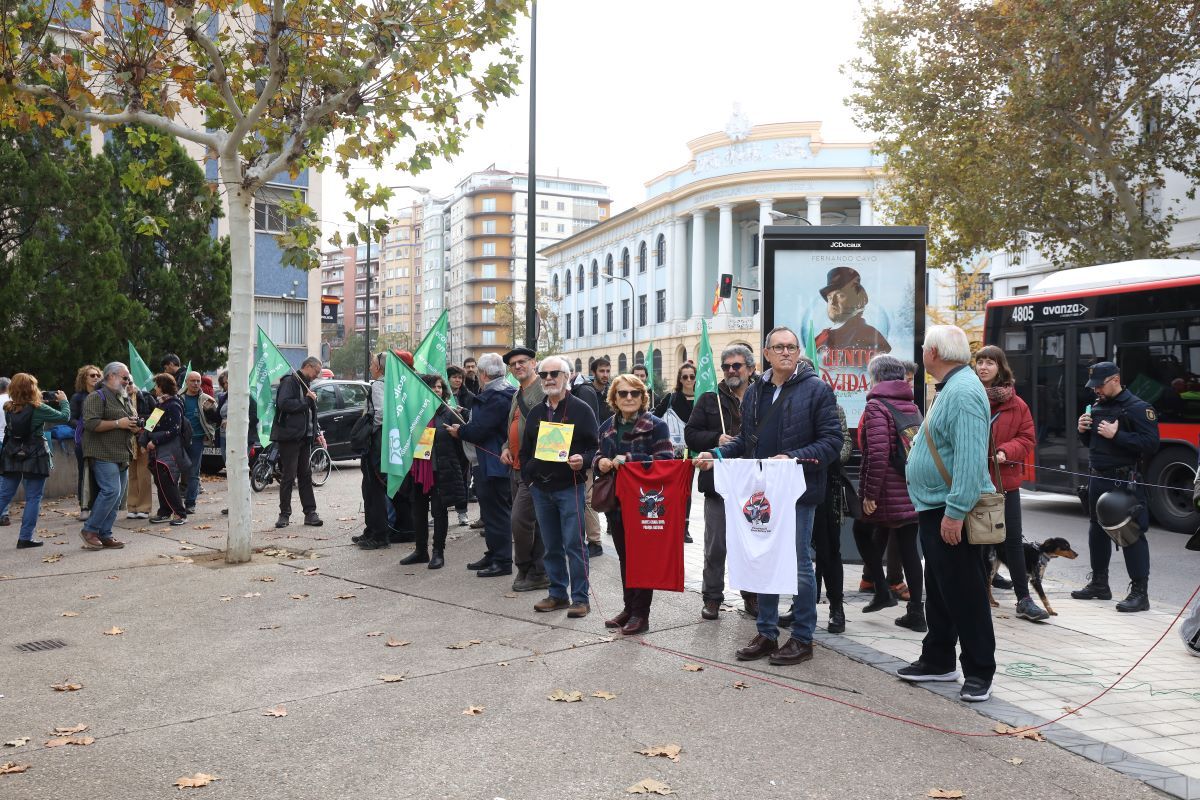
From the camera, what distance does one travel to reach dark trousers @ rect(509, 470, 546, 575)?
8688 mm

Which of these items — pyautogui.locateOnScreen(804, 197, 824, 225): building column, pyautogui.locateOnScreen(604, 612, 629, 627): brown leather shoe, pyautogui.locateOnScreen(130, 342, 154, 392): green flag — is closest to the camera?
pyautogui.locateOnScreen(604, 612, 629, 627): brown leather shoe

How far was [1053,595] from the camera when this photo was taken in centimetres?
875

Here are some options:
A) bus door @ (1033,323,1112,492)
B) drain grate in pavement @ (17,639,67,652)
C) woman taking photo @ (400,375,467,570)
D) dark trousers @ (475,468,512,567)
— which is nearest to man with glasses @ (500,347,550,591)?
dark trousers @ (475,468,512,567)

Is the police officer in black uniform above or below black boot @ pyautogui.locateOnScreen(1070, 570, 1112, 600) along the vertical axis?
above

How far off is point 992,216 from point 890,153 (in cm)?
360

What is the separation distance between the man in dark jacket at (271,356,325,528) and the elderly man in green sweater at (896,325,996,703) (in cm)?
885

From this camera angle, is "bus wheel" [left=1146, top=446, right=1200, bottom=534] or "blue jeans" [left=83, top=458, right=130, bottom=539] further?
"bus wheel" [left=1146, top=446, right=1200, bottom=534]

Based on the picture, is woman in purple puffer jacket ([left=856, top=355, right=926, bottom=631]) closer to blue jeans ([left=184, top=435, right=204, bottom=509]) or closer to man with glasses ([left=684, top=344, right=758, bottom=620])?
man with glasses ([left=684, top=344, right=758, bottom=620])

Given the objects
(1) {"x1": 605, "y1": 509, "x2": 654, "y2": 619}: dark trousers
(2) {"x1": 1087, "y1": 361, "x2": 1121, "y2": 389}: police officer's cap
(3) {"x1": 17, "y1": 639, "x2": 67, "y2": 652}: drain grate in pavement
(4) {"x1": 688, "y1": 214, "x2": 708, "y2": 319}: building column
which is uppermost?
(4) {"x1": 688, "y1": 214, "x2": 708, "y2": 319}: building column

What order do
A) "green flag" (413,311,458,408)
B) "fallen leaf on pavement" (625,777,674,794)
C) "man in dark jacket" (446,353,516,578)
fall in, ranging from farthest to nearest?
"green flag" (413,311,458,408) < "man in dark jacket" (446,353,516,578) < "fallen leaf on pavement" (625,777,674,794)

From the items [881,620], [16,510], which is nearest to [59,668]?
[881,620]

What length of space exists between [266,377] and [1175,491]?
12126 mm

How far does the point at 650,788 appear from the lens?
4.25 m

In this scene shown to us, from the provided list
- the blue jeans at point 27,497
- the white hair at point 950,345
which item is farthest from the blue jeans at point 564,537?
the blue jeans at point 27,497
